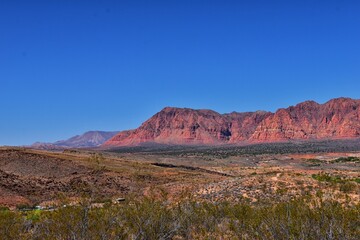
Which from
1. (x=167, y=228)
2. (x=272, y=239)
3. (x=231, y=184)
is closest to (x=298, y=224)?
(x=272, y=239)

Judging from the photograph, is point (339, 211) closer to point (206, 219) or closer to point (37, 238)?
point (206, 219)

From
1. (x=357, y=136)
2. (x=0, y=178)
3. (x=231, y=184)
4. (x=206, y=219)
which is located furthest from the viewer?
(x=357, y=136)

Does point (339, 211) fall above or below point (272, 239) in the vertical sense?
above

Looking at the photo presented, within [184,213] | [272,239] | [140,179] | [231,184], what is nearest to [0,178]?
[140,179]

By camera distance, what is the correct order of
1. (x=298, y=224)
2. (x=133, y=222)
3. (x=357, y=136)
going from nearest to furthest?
(x=298, y=224)
(x=133, y=222)
(x=357, y=136)

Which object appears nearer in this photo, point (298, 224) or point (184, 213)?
point (298, 224)

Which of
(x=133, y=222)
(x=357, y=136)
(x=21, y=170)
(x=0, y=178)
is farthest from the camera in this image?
(x=357, y=136)

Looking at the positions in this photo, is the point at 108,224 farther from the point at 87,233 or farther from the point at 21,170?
the point at 21,170

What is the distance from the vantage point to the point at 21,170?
1646 inches

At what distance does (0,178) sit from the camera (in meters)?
36.9

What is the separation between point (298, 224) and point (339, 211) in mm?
1285

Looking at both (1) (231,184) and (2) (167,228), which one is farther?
(1) (231,184)

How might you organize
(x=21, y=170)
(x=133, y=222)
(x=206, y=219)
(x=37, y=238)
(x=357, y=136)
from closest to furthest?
(x=37, y=238) < (x=133, y=222) < (x=206, y=219) < (x=21, y=170) < (x=357, y=136)

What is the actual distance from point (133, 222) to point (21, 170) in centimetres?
3351
